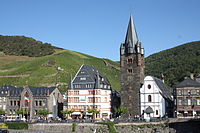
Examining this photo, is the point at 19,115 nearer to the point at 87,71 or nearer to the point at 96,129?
the point at 87,71

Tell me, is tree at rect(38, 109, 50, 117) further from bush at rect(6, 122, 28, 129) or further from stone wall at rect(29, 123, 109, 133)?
bush at rect(6, 122, 28, 129)

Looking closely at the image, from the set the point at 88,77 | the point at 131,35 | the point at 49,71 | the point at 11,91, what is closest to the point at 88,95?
the point at 88,77

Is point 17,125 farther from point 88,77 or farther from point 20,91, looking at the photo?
point 20,91

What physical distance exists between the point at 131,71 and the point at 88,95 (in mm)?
12950

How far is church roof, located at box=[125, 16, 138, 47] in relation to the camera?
90.7 m

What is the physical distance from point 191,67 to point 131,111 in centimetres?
8020

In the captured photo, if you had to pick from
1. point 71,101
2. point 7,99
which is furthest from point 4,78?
point 71,101

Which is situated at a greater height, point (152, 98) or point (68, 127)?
Answer: point (152, 98)

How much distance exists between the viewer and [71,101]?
9481 cm

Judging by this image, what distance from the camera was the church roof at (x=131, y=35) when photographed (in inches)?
3570

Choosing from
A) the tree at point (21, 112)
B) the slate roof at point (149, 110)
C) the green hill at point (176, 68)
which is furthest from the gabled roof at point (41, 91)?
the green hill at point (176, 68)

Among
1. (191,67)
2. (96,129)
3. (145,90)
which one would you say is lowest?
(96,129)

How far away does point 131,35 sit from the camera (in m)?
91.5

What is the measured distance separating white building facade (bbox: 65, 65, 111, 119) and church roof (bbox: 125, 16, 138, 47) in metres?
12.0
